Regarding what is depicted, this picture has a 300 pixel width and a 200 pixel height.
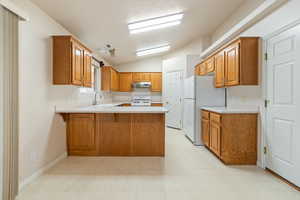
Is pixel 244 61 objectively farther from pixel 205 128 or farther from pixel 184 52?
pixel 184 52

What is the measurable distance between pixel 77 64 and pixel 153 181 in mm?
2191

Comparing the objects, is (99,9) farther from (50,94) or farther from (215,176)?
(215,176)

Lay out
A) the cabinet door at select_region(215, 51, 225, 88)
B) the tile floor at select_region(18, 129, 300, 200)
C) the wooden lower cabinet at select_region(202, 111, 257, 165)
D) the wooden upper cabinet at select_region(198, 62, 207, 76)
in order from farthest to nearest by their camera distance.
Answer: the wooden upper cabinet at select_region(198, 62, 207, 76) < the cabinet door at select_region(215, 51, 225, 88) < the wooden lower cabinet at select_region(202, 111, 257, 165) < the tile floor at select_region(18, 129, 300, 200)

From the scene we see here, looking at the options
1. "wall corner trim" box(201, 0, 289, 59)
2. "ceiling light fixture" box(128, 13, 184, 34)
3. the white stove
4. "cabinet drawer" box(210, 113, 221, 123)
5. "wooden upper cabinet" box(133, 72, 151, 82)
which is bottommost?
"cabinet drawer" box(210, 113, 221, 123)

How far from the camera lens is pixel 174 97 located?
21.4 ft

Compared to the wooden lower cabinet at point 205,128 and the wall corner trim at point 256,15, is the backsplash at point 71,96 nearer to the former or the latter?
the wooden lower cabinet at point 205,128

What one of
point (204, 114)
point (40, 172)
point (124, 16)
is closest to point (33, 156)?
point (40, 172)

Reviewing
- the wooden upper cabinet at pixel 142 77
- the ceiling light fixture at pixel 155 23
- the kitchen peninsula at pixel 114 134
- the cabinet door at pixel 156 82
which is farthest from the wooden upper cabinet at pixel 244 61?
the wooden upper cabinet at pixel 142 77

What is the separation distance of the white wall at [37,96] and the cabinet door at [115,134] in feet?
2.36

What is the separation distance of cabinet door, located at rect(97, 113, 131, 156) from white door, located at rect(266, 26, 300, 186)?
89.7 inches

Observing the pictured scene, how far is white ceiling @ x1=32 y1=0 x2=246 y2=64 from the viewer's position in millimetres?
2658

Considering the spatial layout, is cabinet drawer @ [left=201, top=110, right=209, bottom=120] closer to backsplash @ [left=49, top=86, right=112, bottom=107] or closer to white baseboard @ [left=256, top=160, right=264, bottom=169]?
white baseboard @ [left=256, top=160, right=264, bottom=169]

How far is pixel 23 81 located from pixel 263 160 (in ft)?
11.7

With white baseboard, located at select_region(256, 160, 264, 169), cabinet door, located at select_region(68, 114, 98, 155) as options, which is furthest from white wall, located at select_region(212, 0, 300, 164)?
cabinet door, located at select_region(68, 114, 98, 155)
